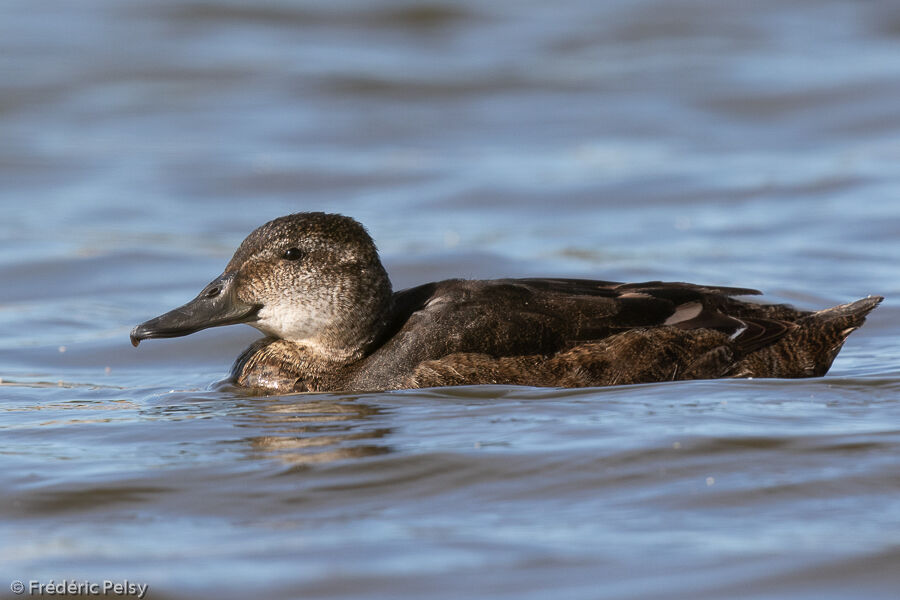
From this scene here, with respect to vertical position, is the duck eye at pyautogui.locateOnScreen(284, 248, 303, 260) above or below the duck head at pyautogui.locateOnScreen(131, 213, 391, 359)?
above

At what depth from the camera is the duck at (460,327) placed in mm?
6625

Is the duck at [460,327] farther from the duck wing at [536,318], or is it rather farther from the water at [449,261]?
A: the water at [449,261]

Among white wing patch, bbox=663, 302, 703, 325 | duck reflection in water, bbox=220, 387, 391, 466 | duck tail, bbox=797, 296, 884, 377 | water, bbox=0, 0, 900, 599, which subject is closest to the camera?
water, bbox=0, 0, 900, 599

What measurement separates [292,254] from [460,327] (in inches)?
36.4

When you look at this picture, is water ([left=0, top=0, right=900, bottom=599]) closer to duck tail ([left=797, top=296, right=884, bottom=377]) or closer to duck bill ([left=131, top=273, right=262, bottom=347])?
duck tail ([left=797, top=296, right=884, bottom=377])

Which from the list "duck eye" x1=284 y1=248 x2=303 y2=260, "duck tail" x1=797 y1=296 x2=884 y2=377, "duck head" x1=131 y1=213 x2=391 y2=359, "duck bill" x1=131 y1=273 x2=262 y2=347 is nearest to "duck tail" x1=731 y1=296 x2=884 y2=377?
"duck tail" x1=797 y1=296 x2=884 y2=377

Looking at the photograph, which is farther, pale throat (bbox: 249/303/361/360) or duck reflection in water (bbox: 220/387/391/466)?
pale throat (bbox: 249/303/361/360)

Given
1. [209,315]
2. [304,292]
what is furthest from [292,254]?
[209,315]

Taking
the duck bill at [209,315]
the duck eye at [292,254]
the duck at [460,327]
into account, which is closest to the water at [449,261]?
the duck at [460,327]

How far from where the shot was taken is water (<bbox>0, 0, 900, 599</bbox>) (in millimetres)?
4801

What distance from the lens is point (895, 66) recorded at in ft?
51.4

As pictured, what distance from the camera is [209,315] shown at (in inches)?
274

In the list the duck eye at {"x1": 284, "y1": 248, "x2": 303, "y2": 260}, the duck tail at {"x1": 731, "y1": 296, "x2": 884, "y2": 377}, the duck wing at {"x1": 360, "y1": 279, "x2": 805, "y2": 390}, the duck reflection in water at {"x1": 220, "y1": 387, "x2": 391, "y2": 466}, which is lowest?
the duck reflection in water at {"x1": 220, "y1": 387, "x2": 391, "y2": 466}

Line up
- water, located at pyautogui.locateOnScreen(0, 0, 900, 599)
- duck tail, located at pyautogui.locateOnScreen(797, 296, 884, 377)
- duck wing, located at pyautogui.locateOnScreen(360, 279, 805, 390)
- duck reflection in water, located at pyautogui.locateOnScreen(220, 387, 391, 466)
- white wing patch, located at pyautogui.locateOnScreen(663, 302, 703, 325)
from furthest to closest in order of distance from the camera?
duck tail, located at pyautogui.locateOnScreen(797, 296, 884, 377) → white wing patch, located at pyautogui.locateOnScreen(663, 302, 703, 325) → duck wing, located at pyautogui.locateOnScreen(360, 279, 805, 390) → duck reflection in water, located at pyautogui.locateOnScreen(220, 387, 391, 466) → water, located at pyautogui.locateOnScreen(0, 0, 900, 599)
